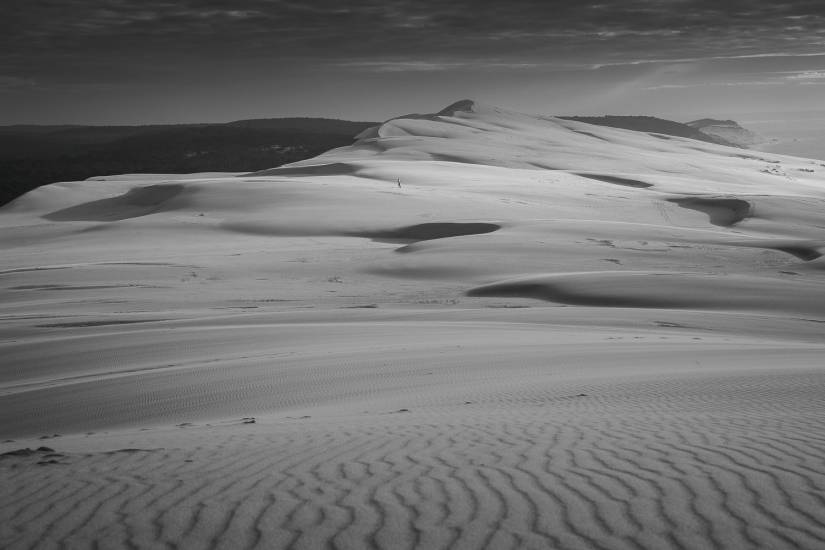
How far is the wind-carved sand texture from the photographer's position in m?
3.91

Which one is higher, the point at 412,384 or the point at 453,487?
the point at 453,487

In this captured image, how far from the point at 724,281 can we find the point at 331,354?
1094 cm

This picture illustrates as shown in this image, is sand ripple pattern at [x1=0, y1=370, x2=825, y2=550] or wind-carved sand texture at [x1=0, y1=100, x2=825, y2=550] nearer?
sand ripple pattern at [x1=0, y1=370, x2=825, y2=550]

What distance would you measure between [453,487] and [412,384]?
17.3 feet

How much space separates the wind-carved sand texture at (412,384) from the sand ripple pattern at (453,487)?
0.02 m

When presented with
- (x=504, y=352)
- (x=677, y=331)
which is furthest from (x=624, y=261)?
(x=504, y=352)

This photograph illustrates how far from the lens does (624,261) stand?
23188 millimetres

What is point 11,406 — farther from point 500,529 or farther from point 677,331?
point 677,331

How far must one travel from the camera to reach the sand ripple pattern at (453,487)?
3.64 meters

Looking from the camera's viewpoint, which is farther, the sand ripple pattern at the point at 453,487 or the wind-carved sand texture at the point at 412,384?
the wind-carved sand texture at the point at 412,384

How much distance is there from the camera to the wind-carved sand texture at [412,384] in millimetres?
3914

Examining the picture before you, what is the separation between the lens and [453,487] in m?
4.38

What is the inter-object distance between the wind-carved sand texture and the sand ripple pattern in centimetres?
2

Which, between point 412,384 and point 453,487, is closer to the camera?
point 453,487
